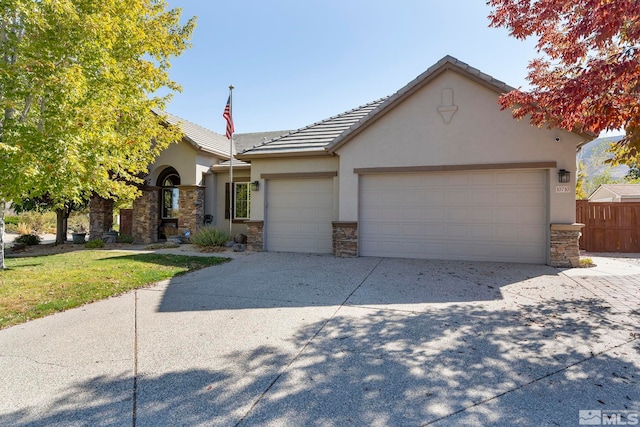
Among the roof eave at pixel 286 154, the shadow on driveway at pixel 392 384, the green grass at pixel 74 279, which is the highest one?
the roof eave at pixel 286 154

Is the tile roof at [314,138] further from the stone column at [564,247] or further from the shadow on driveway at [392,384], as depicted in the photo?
the shadow on driveway at [392,384]

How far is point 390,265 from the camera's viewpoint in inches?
327

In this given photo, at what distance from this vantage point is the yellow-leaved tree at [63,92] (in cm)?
607

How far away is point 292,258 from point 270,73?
8127 mm

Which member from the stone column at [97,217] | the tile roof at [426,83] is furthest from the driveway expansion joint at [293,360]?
the stone column at [97,217]

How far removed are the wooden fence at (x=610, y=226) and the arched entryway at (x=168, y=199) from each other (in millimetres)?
16327

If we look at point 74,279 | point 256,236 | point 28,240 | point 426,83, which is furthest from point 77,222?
point 426,83

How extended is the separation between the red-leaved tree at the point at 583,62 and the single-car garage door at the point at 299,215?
5733mm

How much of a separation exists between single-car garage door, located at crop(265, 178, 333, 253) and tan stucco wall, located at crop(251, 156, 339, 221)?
0.21m

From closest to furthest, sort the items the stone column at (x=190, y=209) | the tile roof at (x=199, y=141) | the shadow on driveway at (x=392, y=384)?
the shadow on driveway at (x=392, y=384) → the tile roof at (x=199, y=141) → the stone column at (x=190, y=209)

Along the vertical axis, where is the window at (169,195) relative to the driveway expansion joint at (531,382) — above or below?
above

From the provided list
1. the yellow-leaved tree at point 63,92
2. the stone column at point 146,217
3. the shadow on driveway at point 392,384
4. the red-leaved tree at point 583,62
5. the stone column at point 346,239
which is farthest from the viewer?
the stone column at point 146,217

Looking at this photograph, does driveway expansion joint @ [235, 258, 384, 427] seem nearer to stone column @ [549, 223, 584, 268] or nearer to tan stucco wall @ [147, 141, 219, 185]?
stone column @ [549, 223, 584, 268]

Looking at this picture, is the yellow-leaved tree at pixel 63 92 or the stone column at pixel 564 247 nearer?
the yellow-leaved tree at pixel 63 92
